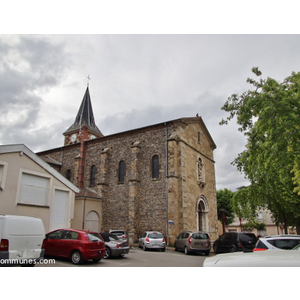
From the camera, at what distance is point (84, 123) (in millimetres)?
51281

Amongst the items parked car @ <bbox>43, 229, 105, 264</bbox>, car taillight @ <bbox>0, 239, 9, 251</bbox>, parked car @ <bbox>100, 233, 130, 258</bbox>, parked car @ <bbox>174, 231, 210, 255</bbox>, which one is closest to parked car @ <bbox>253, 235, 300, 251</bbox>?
parked car @ <bbox>43, 229, 105, 264</bbox>

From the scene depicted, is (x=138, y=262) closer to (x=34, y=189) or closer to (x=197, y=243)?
(x=197, y=243)

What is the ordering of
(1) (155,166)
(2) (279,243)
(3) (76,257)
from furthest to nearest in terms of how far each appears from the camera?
1. (1) (155,166)
2. (3) (76,257)
3. (2) (279,243)

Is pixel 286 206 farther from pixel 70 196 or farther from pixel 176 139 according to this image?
pixel 70 196

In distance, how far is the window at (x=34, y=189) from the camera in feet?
44.2

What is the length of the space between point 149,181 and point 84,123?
30.3m

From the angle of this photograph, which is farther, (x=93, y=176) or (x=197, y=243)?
(x=93, y=176)

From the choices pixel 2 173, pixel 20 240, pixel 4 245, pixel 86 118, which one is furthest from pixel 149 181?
pixel 86 118

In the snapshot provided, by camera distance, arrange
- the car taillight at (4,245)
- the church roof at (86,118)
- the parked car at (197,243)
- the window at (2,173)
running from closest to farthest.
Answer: the car taillight at (4,245), the window at (2,173), the parked car at (197,243), the church roof at (86,118)

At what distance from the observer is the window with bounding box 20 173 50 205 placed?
1348 centimetres

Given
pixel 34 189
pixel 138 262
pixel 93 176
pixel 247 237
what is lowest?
pixel 138 262

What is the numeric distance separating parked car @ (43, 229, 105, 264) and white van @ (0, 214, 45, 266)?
214 centimetres

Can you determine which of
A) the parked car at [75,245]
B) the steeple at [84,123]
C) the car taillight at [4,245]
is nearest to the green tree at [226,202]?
the steeple at [84,123]

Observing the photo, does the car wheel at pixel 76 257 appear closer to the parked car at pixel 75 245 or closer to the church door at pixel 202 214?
the parked car at pixel 75 245
